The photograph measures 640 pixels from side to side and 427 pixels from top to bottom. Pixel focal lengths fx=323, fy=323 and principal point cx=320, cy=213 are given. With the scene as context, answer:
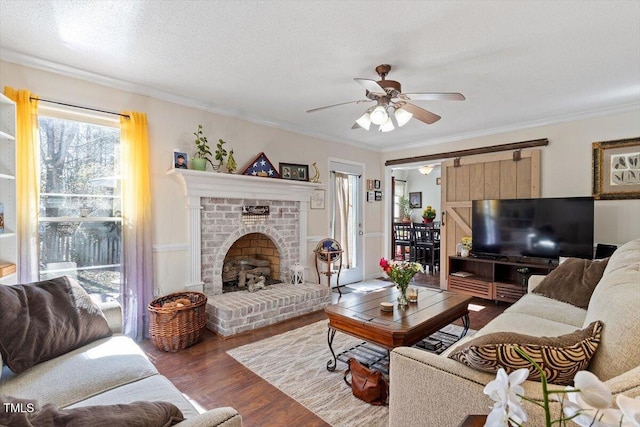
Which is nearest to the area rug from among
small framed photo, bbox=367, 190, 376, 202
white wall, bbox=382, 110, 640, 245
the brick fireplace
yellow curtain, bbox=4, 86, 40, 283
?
the brick fireplace

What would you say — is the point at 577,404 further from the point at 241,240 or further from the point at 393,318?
the point at 241,240

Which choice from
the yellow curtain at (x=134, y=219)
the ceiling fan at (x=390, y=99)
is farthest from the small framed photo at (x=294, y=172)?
the ceiling fan at (x=390, y=99)

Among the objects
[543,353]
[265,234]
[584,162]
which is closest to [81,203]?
[265,234]

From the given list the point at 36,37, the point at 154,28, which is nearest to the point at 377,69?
the point at 154,28

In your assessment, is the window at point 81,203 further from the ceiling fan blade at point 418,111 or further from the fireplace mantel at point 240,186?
the ceiling fan blade at point 418,111

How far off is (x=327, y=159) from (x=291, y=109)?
1357 millimetres

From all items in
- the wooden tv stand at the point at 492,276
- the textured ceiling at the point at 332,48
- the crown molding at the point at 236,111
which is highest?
the textured ceiling at the point at 332,48

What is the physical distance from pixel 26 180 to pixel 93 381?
1.88 meters

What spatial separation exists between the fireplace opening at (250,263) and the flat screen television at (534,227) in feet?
9.17

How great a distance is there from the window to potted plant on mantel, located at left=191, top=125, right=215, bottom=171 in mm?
704

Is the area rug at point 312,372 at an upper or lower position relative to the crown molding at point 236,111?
lower

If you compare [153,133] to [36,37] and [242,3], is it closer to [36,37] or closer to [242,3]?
[36,37]

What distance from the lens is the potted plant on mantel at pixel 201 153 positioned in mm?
3406

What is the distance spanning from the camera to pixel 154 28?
2.13 metres
